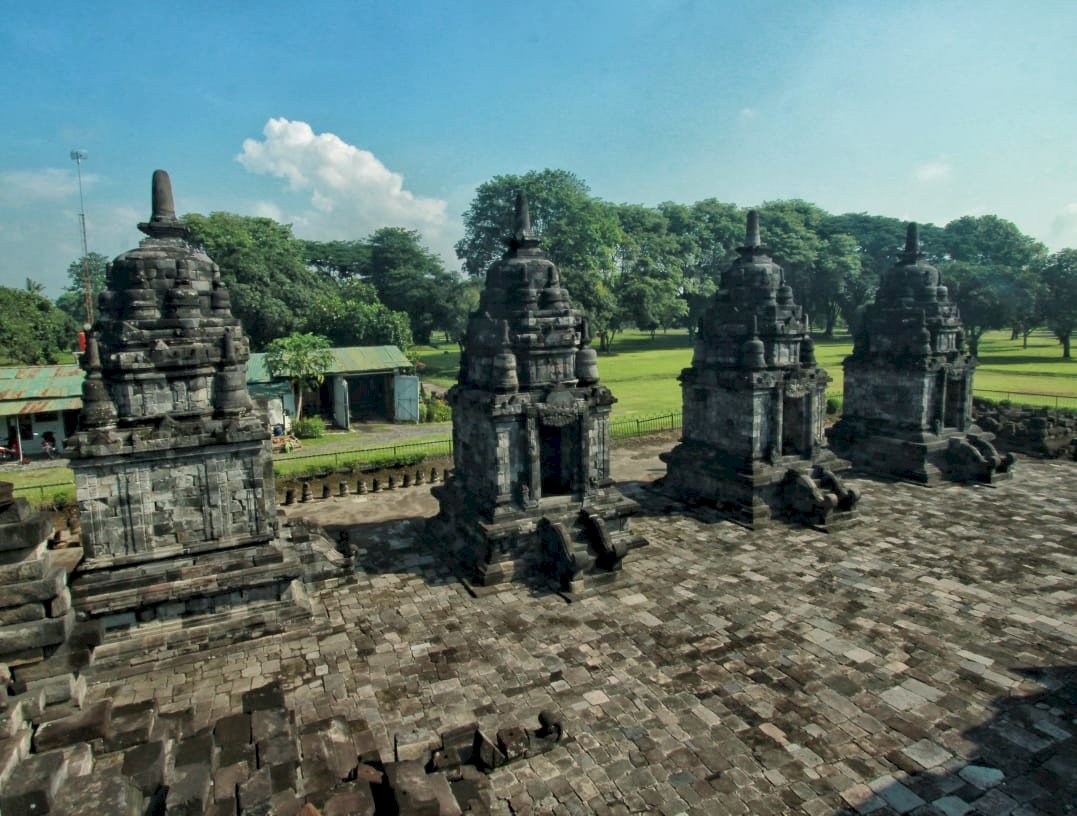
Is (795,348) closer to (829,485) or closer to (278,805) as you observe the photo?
(829,485)

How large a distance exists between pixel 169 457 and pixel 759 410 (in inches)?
619

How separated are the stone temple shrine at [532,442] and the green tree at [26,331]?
3987cm

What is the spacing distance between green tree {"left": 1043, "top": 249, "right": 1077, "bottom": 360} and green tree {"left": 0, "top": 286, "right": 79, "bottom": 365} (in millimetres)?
74632

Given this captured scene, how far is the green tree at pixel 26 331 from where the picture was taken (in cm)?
4181

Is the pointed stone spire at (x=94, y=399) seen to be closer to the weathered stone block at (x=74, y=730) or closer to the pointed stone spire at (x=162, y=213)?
the pointed stone spire at (x=162, y=213)

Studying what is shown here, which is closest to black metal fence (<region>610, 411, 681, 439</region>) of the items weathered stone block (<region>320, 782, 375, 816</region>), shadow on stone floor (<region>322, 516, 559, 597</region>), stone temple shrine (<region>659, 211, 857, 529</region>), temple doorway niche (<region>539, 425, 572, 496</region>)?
stone temple shrine (<region>659, 211, 857, 529</region>)

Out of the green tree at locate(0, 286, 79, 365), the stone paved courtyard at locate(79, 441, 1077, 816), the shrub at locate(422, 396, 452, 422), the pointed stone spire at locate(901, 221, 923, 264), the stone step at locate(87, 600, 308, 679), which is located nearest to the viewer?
the stone paved courtyard at locate(79, 441, 1077, 816)

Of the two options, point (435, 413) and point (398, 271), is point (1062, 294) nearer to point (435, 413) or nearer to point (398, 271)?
point (435, 413)

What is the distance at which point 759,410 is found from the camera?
19969 millimetres

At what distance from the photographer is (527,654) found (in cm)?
1233

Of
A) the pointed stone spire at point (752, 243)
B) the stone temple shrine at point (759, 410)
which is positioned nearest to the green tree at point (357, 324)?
the stone temple shrine at point (759, 410)

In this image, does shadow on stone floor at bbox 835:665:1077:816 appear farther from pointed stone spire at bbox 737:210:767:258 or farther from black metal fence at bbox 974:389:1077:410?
black metal fence at bbox 974:389:1077:410

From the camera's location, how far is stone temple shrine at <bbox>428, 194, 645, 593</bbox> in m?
15.6

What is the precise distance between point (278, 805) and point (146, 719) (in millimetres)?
2483
